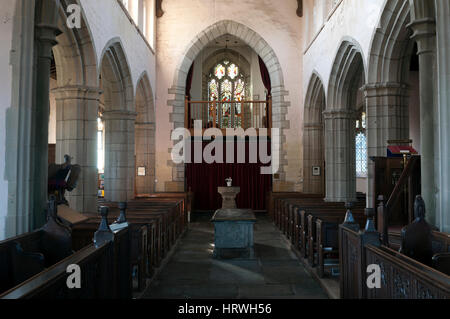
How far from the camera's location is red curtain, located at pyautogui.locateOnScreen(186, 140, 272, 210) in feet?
46.3

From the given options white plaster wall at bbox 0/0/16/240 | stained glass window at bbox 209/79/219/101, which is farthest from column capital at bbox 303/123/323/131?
white plaster wall at bbox 0/0/16/240

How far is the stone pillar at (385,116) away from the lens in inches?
A: 276

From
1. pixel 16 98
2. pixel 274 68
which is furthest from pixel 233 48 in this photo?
pixel 16 98

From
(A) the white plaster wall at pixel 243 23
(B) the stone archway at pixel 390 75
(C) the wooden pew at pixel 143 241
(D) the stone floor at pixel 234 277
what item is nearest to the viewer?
(D) the stone floor at pixel 234 277

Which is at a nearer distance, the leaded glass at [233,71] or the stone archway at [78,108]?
the stone archway at [78,108]

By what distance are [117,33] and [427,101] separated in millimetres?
6338

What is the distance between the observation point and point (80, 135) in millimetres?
7035

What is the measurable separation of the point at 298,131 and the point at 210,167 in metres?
3.36

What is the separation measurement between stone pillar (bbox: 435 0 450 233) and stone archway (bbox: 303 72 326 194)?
780 cm

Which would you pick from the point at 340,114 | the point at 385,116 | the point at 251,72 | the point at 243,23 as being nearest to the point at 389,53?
the point at 385,116

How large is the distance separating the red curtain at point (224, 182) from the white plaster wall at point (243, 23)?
152cm

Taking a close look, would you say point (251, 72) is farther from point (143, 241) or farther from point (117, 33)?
point (143, 241)

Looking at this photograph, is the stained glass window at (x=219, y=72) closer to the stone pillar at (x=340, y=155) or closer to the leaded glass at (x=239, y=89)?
the leaded glass at (x=239, y=89)

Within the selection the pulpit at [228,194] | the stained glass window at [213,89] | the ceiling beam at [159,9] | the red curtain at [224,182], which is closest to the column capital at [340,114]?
the pulpit at [228,194]
